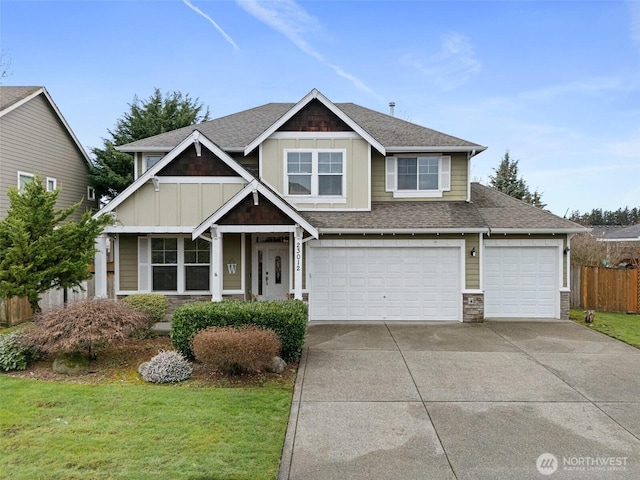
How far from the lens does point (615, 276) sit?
14.4 metres

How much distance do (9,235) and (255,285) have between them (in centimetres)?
663

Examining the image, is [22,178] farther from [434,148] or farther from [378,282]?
[434,148]

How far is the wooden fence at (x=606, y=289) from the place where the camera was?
14.1 meters

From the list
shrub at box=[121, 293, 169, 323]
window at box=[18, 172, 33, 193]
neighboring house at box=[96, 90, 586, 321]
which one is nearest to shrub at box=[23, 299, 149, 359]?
shrub at box=[121, 293, 169, 323]

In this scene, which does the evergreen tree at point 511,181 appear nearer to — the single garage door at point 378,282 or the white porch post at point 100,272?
the single garage door at point 378,282

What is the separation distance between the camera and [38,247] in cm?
887

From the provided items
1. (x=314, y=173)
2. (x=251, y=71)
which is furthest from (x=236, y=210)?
(x=251, y=71)

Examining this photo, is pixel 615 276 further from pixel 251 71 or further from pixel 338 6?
pixel 251 71

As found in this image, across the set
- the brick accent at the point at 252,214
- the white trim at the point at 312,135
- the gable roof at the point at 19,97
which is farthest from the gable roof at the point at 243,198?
the gable roof at the point at 19,97

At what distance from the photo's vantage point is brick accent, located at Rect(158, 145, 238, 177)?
35.7 ft

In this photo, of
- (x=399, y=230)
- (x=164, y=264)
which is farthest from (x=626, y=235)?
(x=164, y=264)

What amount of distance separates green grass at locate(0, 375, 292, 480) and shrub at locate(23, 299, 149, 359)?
30.8 inches

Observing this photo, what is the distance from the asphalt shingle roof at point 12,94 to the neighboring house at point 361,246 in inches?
300

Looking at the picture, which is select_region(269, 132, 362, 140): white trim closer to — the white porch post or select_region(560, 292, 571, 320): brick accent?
the white porch post
